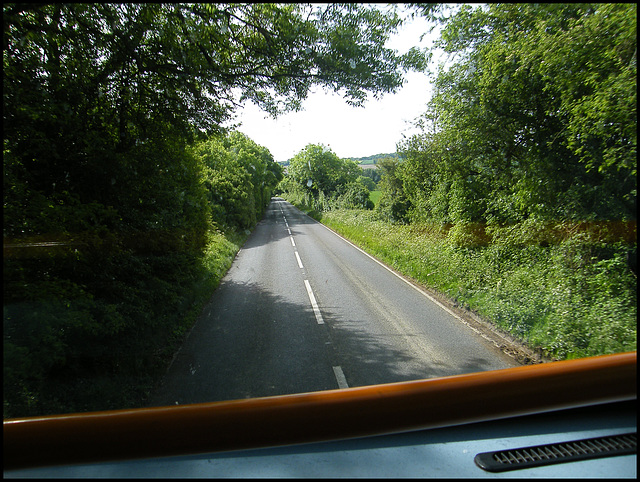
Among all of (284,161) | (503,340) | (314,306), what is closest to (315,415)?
(503,340)

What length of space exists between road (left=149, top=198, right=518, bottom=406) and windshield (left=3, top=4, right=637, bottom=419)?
0.04 meters

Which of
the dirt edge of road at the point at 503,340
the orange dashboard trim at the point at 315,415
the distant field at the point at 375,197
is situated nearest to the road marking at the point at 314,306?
the dirt edge of road at the point at 503,340

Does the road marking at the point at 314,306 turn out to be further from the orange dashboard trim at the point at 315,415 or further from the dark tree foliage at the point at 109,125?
the orange dashboard trim at the point at 315,415

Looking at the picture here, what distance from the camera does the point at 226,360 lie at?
3322 millimetres

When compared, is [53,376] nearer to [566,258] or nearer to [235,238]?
[566,258]

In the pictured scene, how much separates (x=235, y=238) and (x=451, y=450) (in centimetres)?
1911

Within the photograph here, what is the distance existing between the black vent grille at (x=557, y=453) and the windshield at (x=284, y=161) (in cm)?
35

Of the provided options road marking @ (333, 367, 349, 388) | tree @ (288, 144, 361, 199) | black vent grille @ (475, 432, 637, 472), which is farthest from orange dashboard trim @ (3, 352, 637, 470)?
tree @ (288, 144, 361, 199)

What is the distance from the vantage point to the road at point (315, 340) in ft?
8.95

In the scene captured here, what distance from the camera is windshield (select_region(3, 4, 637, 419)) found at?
149 cm

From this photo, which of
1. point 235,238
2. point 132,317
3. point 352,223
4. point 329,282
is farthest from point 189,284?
point 352,223

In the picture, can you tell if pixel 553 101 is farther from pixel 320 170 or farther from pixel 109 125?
pixel 320 170

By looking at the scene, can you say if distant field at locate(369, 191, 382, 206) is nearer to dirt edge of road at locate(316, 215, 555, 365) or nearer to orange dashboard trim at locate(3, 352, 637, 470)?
dirt edge of road at locate(316, 215, 555, 365)

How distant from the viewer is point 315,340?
4.85 meters
